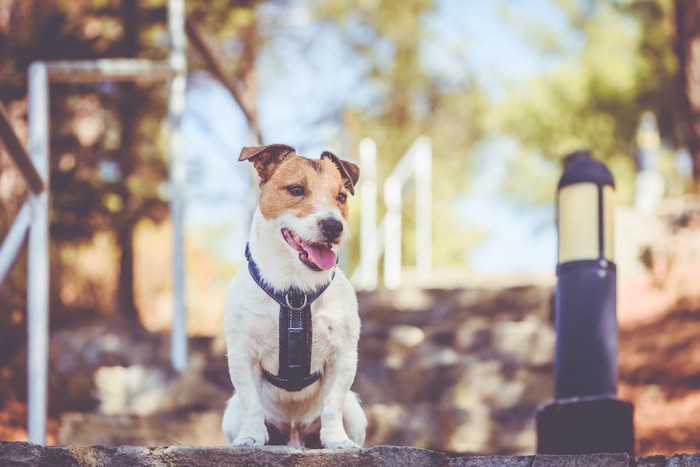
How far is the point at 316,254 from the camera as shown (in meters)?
2.26

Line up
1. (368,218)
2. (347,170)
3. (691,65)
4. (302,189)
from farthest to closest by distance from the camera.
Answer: (368,218) < (691,65) < (347,170) < (302,189)

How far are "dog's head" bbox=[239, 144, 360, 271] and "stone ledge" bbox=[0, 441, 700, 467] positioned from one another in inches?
17.8

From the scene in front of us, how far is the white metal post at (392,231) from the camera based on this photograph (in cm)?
938

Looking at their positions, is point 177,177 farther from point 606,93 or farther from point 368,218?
point 606,93

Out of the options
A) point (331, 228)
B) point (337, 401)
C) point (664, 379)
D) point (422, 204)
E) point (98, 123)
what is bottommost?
point (664, 379)

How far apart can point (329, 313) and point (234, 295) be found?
0.26 metres

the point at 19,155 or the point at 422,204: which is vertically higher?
the point at 422,204

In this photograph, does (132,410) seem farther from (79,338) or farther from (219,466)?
(219,466)

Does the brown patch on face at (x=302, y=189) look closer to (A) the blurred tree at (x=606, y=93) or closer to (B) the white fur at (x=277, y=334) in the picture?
(B) the white fur at (x=277, y=334)

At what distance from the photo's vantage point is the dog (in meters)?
2.38

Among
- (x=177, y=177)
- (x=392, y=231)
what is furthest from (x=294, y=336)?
(x=392, y=231)

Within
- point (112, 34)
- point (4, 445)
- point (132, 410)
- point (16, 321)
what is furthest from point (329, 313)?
point (112, 34)

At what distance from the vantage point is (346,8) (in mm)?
16391

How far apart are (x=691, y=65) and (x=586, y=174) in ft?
18.6
